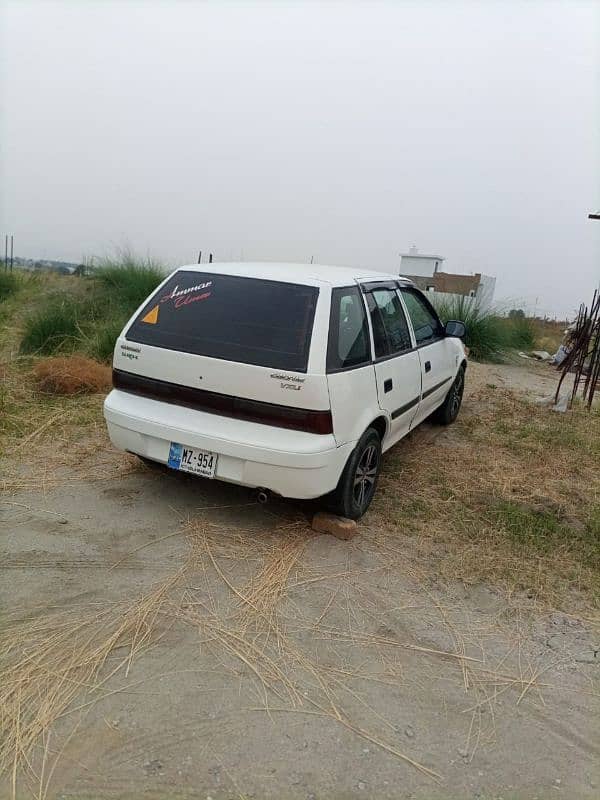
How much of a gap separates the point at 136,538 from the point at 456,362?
381 cm

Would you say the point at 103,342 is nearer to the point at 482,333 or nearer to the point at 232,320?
the point at 232,320

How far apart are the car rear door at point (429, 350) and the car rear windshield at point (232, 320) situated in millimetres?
1516

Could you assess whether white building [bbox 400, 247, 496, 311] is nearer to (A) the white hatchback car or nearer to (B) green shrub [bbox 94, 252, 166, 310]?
(B) green shrub [bbox 94, 252, 166, 310]

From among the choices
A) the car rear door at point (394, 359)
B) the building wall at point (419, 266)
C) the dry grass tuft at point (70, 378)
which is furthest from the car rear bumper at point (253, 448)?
the building wall at point (419, 266)

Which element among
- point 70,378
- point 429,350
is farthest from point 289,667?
point 70,378

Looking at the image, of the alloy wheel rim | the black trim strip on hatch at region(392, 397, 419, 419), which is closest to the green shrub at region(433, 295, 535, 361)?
the black trim strip on hatch at region(392, 397, 419, 419)

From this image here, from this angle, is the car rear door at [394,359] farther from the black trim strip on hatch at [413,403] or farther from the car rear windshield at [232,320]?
the car rear windshield at [232,320]

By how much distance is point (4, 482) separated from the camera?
411 centimetres

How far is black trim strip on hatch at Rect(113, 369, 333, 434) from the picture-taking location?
328cm

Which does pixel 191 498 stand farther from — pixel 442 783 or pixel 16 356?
pixel 16 356

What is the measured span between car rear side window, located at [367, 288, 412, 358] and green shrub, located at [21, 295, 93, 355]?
519 cm

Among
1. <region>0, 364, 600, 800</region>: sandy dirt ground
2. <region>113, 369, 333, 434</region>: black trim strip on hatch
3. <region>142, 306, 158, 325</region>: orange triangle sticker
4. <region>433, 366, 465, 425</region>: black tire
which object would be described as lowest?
<region>0, 364, 600, 800</region>: sandy dirt ground

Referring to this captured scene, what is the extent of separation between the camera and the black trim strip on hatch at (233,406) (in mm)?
3279

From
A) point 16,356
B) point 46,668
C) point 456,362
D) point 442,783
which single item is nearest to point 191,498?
point 46,668
